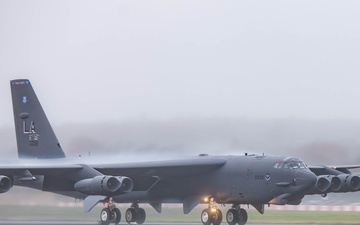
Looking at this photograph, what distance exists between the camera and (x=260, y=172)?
1951 inches

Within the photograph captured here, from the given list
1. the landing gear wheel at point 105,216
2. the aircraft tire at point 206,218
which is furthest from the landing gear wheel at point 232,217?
the landing gear wheel at point 105,216

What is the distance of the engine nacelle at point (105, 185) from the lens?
161 ft

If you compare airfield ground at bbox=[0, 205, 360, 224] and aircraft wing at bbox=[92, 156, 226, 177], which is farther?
airfield ground at bbox=[0, 205, 360, 224]

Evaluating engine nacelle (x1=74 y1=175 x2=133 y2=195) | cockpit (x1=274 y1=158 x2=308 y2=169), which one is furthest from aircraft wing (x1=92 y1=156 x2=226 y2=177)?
cockpit (x1=274 y1=158 x2=308 y2=169)

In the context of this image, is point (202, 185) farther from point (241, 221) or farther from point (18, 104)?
point (18, 104)

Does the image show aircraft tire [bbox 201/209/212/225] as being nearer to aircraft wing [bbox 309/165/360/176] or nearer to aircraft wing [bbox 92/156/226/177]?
aircraft wing [bbox 92/156/226/177]

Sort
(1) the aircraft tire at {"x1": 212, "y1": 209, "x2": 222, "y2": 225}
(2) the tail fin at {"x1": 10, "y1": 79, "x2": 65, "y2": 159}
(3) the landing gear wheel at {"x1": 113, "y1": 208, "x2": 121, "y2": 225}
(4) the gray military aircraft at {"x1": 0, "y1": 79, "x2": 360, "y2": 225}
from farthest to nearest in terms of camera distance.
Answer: (2) the tail fin at {"x1": 10, "y1": 79, "x2": 65, "y2": 159} < (3) the landing gear wheel at {"x1": 113, "y1": 208, "x2": 121, "y2": 225} < (1) the aircraft tire at {"x1": 212, "y1": 209, "x2": 222, "y2": 225} < (4) the gray military aircraft at {"x1": 0, "y1": 79, "x2": 360, "y2": 225}

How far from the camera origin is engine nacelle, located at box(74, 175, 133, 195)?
49.2 metres

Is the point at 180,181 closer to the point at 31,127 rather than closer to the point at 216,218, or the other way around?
the point at 216,218

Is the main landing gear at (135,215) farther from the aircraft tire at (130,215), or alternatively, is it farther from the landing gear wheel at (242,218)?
the landing gear wheel at (242,218)

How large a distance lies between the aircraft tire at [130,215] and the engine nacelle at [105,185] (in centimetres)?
478

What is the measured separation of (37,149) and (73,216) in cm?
420

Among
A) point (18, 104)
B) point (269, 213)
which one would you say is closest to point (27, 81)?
point (18, 104)

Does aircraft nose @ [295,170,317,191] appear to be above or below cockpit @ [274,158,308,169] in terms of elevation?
below
